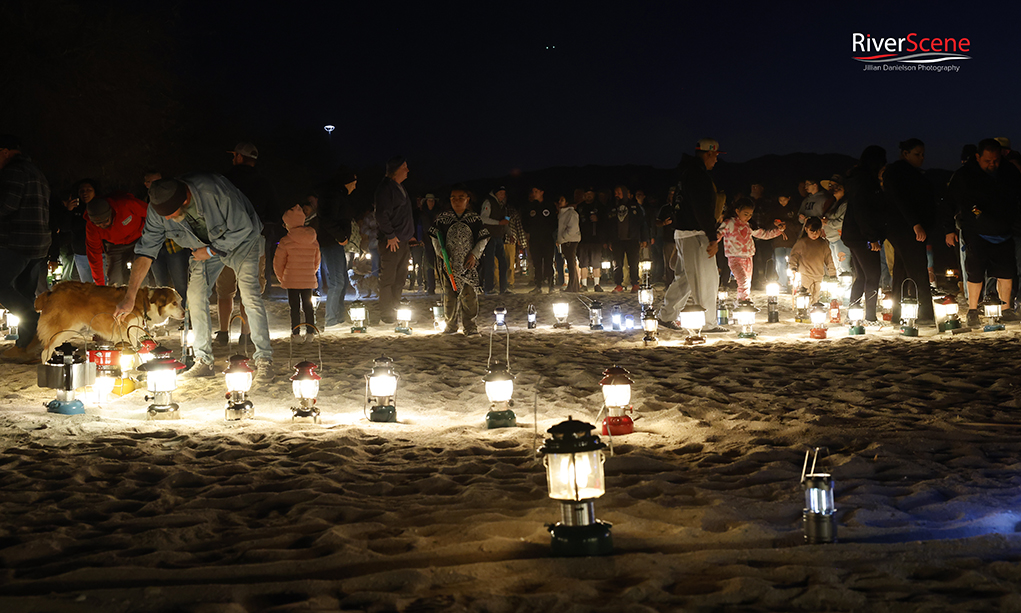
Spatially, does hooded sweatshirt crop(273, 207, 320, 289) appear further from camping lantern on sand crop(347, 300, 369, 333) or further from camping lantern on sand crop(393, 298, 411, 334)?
camping lantern on sand crop(393, 298, 411, 334)

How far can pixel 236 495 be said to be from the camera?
3.90 m

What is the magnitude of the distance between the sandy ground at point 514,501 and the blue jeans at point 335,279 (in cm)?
412

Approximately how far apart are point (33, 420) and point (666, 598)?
4.74m

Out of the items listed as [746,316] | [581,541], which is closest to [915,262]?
[746,316]

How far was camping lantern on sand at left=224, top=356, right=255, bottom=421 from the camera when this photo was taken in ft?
19.1

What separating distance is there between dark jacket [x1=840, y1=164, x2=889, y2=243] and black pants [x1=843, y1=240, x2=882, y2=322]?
15 cm

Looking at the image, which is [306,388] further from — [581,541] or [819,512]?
[819,512]

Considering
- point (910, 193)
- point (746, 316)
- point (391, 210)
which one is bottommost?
point (746, 316)

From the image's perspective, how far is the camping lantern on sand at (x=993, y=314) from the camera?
29.3 feet

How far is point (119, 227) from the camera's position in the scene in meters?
8.55

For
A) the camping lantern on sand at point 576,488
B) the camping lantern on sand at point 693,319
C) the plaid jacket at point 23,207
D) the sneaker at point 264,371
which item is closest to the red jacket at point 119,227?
the plaid jacket at point 23,207

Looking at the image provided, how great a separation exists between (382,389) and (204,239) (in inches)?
91.6

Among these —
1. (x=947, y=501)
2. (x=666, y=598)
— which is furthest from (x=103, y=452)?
(x=947, y=501)

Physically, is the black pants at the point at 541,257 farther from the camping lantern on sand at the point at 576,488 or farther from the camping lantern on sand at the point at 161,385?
the camping lantern on sand at the point at 576,488
